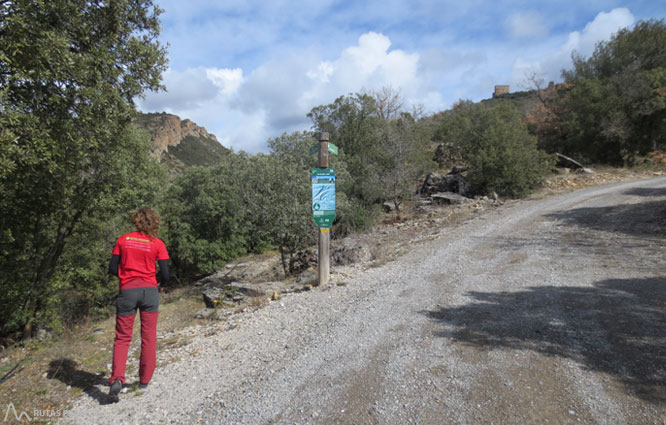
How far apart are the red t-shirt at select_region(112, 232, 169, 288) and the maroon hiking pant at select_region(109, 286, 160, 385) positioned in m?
0.13

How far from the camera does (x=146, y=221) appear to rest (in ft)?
12.7

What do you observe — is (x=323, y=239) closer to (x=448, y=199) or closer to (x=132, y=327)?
(x=132, y=327)

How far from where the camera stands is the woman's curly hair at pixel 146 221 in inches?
151

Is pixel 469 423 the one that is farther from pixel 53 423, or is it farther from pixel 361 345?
pixel 53 423

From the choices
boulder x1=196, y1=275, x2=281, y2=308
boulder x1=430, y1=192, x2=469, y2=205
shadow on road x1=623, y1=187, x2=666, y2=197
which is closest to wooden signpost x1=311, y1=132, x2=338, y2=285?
boulder x1=196, y1=275, x2=281, y2=308

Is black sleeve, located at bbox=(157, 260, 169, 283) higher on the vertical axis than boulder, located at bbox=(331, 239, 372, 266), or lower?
higher

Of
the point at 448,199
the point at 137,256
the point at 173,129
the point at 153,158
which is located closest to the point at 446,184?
the point at 448,199

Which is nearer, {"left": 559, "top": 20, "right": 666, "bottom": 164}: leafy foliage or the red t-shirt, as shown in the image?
the red t-shirt

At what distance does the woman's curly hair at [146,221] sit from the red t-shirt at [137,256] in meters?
0.06

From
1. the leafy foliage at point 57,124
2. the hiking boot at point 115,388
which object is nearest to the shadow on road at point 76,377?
the hiking boot at point 115,388

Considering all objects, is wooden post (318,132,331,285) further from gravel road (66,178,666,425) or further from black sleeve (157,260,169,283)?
black sleeve (157,260,169,283)

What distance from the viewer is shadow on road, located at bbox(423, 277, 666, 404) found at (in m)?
3.21

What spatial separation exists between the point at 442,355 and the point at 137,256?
3.32m

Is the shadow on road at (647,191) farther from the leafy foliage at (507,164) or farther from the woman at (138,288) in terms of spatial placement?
the woman at (138,288)
